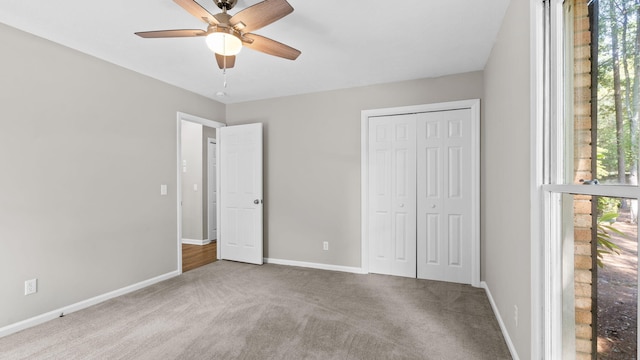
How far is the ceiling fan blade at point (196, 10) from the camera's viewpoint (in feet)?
5.38

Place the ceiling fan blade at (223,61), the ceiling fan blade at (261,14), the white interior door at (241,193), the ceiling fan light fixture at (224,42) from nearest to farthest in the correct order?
1. the ceiling fan blade at (261,14)
2. the ceiling fan light fixture at (224,42)
3. the ceiling fan blade at (223,61)
4. the white interior door at (241,193)

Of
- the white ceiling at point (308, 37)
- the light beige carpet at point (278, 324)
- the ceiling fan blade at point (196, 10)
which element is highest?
the white ceiling at point (308, 37)

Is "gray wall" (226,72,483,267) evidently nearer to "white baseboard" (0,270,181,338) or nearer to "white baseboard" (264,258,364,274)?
"white baseboard" (264,258,364,274)

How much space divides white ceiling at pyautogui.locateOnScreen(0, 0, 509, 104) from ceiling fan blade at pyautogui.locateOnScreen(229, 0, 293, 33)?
31 cm

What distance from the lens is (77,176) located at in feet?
9.15

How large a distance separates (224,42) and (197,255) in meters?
3.80

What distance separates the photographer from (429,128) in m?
3.54

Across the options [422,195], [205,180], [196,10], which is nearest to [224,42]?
[196,10]

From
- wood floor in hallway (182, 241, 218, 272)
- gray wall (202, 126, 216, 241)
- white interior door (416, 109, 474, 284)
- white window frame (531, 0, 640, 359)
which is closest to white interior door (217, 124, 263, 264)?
wood floor in hallway (182, 241, 218, 272)

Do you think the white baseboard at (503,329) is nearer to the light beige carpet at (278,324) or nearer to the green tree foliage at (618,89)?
the light beige carpet at (278,324)

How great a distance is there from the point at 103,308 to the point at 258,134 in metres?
2.63

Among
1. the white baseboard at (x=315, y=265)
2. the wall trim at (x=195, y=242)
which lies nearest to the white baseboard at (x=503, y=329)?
the white baseboard at (x=315, y=265)

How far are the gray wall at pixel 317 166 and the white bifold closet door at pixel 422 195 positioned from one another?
0.24 meters

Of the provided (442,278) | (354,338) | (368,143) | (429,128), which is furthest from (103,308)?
(429,128)
